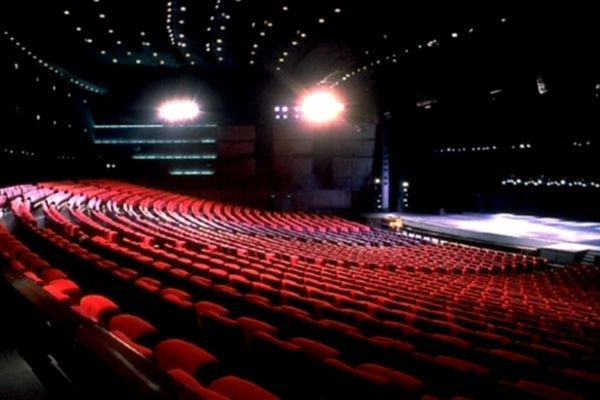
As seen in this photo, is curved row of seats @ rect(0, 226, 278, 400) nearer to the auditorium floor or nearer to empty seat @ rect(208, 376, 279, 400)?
empty seat @ rect(208, 376, 279, 400)

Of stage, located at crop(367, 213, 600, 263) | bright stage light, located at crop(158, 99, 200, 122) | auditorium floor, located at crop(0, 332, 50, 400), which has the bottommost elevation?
stage, located at crop(367, 213, 600, 263)

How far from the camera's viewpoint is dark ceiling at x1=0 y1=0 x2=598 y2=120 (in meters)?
7.23

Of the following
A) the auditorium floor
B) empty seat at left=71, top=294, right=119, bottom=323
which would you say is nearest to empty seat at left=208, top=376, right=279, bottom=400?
the auditorium floor

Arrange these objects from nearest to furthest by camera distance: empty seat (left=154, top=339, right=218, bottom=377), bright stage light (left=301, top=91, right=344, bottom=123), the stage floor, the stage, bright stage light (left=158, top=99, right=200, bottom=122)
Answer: empty seat (left=154, top=339, right=218, bottom=377), the stage, the stage floor, bright stage light (left=301, top=91, right=344, bottom=123), bright stage light (left=158, top=99, right=200, bottom=122)

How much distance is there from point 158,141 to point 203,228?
7798 mm

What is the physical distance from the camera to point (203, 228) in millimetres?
7961

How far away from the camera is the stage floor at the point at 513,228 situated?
1088cm

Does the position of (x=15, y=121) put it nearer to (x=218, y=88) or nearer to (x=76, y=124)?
(x=76, y=124)

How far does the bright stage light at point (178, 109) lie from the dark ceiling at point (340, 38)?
1461 millimetres

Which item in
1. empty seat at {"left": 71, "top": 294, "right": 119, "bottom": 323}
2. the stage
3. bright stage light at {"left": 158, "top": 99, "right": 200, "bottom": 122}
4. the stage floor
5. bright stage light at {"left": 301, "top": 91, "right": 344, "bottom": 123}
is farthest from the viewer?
bright stage light at {"left": 158, "top": 99, "right": 200, "bottom": 122}

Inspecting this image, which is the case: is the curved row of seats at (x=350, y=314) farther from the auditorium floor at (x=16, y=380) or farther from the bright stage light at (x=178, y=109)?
the bright stage light at (x=178, y=109)

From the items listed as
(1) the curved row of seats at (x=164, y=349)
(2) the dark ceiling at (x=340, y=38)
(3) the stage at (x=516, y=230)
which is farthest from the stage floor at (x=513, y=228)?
(1) the curved row of seats at (x=164, y=349)

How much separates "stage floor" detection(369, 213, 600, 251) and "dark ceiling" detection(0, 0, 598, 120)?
10.3ft

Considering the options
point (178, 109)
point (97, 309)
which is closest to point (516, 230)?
point (178, 109)
